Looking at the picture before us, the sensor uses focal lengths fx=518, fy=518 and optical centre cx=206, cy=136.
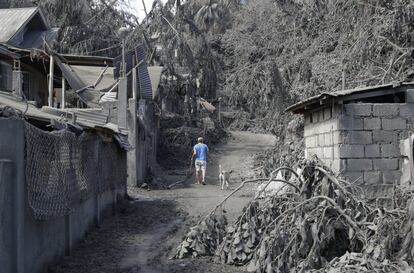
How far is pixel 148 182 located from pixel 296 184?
1123cm

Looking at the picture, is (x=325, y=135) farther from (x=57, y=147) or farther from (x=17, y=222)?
(x=17, y=222)

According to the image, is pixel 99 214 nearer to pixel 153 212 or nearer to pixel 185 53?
pixel 153 212

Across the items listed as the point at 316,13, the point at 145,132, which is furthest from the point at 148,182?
the point at 316,13

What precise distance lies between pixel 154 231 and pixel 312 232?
4.83 m

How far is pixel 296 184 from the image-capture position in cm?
887

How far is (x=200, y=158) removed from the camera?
740 inches

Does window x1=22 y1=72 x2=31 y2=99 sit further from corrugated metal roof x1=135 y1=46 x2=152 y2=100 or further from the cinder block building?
the cinder block building

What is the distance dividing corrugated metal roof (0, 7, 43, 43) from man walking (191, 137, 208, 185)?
7.35 m

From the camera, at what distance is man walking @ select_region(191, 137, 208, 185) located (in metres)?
18.5

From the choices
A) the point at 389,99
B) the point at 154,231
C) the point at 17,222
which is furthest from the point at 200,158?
the point at 17,222

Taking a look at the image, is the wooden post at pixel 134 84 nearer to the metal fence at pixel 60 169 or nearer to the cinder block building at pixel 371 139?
the metal fence at pixel 60 169

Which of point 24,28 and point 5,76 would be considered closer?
point 5,76

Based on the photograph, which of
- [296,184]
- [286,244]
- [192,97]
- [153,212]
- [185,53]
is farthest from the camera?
[192,97]

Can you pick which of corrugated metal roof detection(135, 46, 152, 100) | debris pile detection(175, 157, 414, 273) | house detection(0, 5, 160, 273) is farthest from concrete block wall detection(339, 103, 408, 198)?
corrugated metal roof detection(135, 46, 152, 100)
